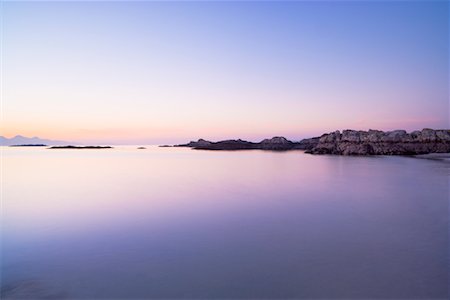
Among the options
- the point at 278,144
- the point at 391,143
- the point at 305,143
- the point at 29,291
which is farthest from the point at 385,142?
the point at 29,291

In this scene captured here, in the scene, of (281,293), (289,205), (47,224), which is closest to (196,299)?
(281,293)

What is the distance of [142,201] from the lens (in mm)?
10297

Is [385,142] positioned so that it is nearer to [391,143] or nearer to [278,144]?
[391,143]

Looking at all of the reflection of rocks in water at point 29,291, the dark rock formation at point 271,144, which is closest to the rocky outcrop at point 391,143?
the dark rock formation at point 271,144

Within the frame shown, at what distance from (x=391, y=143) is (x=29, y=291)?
172ft

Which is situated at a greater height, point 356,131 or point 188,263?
point 356,131

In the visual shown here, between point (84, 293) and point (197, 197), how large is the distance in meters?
7.44

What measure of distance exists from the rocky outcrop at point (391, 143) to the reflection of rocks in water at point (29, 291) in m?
47.0

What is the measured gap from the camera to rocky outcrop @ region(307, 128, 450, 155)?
43.7 meters

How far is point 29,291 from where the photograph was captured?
12.7 feet

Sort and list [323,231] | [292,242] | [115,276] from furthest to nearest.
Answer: [323,231] < [292,242] < [115,276]

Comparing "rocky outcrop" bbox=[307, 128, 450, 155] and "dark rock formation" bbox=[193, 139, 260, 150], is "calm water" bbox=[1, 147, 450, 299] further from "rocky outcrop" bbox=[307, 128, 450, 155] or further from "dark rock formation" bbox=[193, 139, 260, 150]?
"dark rock formation" bbox=[193, 139, 260, 150]

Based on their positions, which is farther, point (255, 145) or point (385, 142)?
point (255, 145)

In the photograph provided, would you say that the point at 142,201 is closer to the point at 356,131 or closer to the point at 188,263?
the point at 188,263
